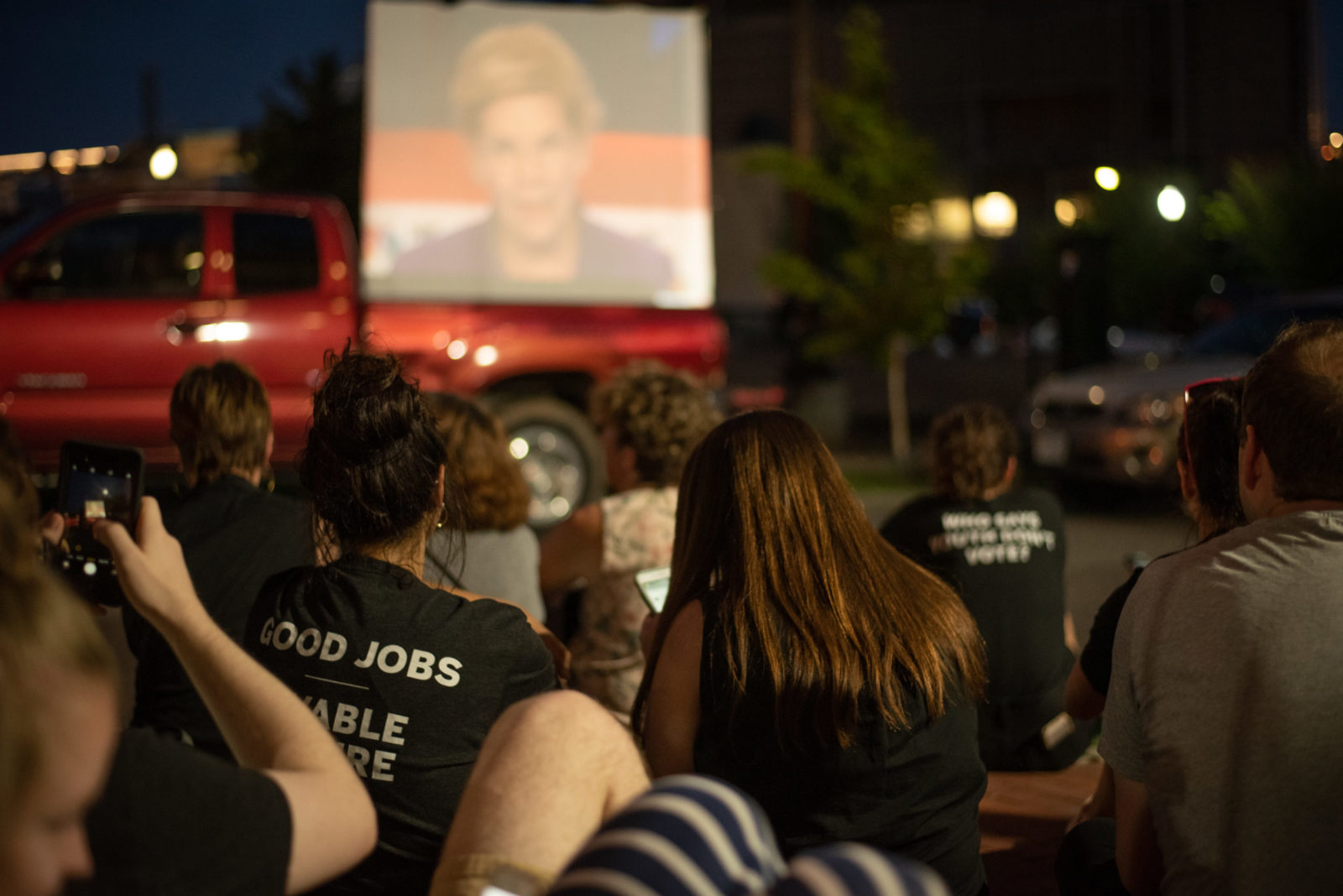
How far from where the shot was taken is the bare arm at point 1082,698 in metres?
2.87

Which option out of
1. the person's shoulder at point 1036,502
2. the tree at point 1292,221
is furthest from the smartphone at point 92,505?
the tree at point 1292,221

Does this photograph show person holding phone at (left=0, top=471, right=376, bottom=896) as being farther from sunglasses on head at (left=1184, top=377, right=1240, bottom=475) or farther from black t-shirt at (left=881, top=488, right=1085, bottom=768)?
black t-shirt at (left=881, top=488, right=1085, bottom=768)

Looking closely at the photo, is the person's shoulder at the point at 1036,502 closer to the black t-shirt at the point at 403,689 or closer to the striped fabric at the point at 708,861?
the black t-shirt at the point at 403,689

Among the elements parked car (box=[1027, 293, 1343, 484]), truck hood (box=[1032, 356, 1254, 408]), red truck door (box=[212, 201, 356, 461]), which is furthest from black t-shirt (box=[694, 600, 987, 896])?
truck hood (box=[1032, 356, 1254, 408])

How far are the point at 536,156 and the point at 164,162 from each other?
3.39 metres

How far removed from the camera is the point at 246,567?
3.09 m

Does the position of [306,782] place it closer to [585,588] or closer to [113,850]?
[113,850]

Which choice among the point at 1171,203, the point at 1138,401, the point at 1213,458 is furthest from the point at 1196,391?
the point at 1171,203

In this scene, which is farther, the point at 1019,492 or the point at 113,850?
the point at 1019,492

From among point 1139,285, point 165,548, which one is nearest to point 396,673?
point 165,548

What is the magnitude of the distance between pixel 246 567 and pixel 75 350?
18.5 feet

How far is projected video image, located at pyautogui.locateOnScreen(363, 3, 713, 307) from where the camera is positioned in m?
9.35

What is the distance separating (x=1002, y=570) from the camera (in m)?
3.78

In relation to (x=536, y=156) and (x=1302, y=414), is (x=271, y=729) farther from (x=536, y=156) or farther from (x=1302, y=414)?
(x=536, y=156)
